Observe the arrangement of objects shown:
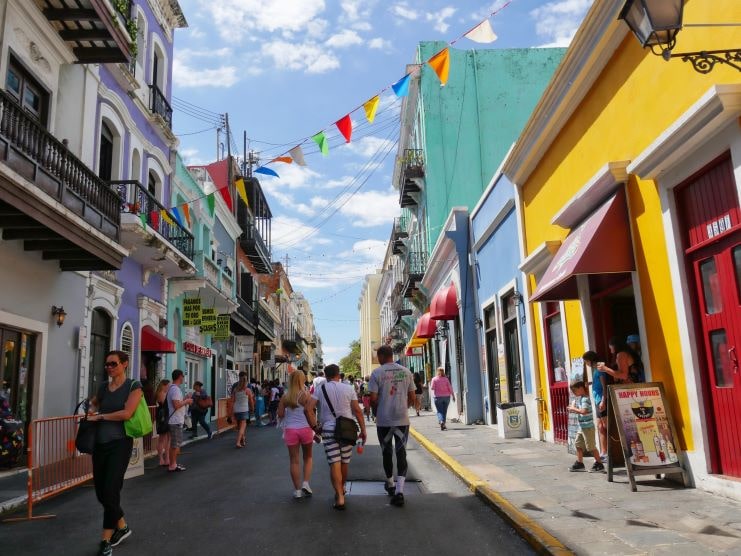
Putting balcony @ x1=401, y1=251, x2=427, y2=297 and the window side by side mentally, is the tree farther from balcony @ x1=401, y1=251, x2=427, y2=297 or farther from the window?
the window

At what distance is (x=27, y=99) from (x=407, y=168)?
16.7m

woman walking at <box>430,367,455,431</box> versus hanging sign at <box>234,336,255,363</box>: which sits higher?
hanging sign at <box>234,336,255,363</box>

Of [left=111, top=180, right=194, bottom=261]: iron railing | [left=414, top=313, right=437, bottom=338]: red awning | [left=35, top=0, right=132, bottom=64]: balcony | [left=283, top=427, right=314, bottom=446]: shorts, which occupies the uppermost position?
[left=35, top=0, right=132, bottom=64]: balcony

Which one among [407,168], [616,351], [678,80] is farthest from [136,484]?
[407,168]

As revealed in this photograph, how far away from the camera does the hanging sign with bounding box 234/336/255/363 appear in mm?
31344

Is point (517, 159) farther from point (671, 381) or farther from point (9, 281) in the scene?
point (9, 281)

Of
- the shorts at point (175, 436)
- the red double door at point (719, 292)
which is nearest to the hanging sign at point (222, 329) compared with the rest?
the shorts at point (175, 436)

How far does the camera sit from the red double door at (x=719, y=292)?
5.70 metres

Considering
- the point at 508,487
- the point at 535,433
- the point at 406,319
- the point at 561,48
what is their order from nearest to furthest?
1. the point at 508,487
2. the point at 535,433
3. the point at 561,48
4. the point at 406,319

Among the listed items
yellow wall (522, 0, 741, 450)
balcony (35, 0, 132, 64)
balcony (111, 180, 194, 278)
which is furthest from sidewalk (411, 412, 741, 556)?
balcony (35, 0, 132, 64)

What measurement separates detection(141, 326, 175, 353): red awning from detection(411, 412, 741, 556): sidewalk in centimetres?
1019

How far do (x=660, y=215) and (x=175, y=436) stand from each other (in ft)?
26.0

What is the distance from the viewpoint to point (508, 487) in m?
6.92

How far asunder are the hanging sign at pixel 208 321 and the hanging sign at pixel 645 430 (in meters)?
15.3
